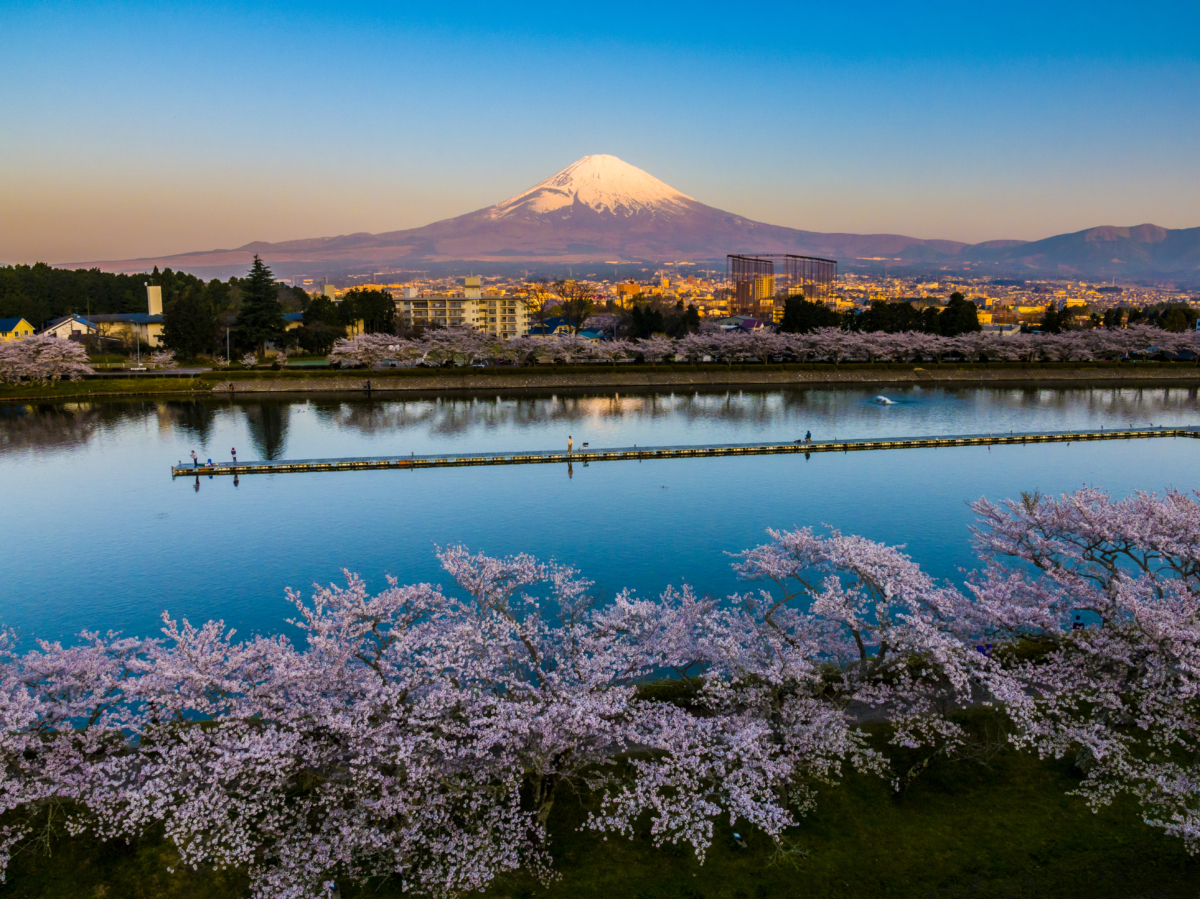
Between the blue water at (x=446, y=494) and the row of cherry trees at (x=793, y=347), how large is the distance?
A: 532 inches

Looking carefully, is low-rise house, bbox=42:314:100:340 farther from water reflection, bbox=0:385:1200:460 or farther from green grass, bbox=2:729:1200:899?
green grass, bbox=2:729:1200:899

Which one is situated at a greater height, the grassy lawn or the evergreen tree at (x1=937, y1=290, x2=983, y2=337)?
the evergreen tree at (x1=937, y1=290, x2=983, y2=337)

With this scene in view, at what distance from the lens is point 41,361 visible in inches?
1848

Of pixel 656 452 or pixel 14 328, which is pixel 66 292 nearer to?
pixel 14 328

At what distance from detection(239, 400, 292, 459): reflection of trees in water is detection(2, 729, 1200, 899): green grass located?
79.1 ft

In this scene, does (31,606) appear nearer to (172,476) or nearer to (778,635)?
(172,476)

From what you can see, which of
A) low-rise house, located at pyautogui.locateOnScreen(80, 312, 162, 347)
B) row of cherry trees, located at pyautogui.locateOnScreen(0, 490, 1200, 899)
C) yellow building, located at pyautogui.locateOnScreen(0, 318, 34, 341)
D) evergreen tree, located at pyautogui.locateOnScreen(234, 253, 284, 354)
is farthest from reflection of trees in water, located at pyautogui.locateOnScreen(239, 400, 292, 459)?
yellow building, located at pyautogui.locateOnScreen(0, 318, 34, 341)

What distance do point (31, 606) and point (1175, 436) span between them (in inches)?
1741

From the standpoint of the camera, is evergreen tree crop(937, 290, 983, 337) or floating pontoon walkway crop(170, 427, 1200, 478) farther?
evergreen tree crop(937, 290, 983, 337)

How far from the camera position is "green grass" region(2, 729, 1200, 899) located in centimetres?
827

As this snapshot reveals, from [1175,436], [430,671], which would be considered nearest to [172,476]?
[430,671]

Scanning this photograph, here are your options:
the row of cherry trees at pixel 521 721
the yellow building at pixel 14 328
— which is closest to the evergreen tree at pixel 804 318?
the row of cherry trees at pixel 521 721

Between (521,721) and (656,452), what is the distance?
900 inches

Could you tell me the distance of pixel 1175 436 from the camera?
114ft
